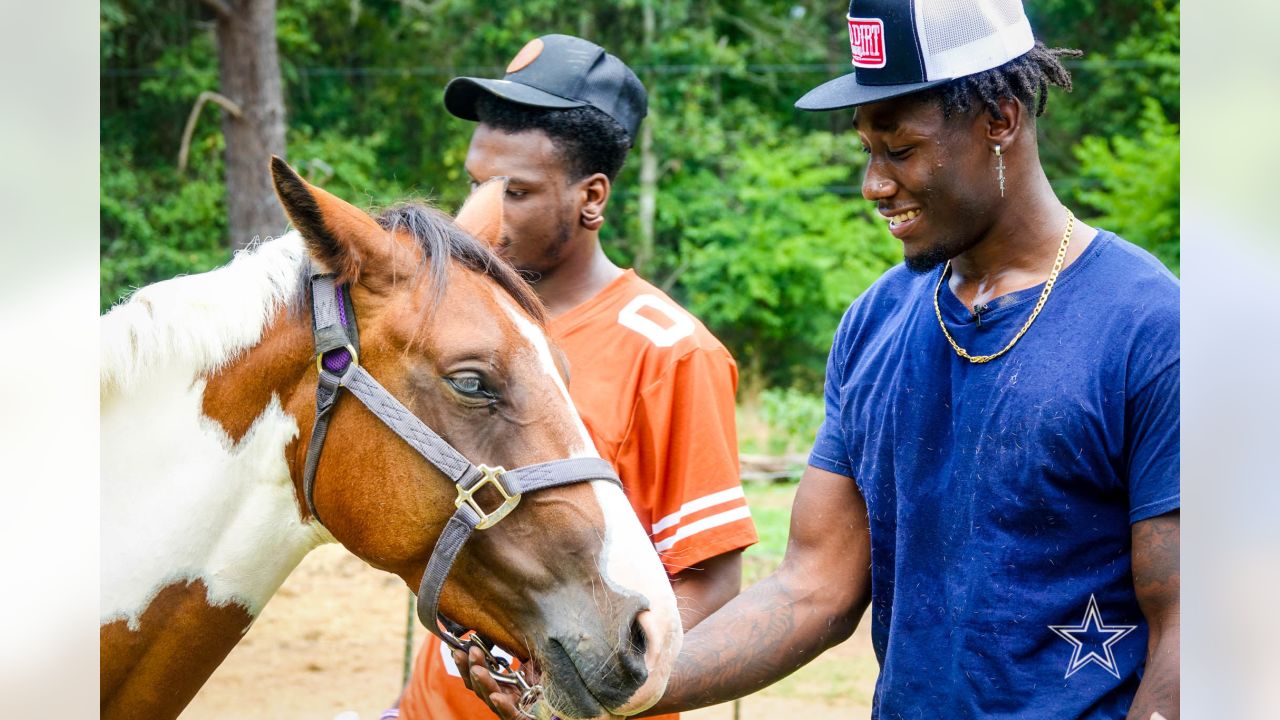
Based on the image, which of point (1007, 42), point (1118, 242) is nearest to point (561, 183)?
point (1007, 42)

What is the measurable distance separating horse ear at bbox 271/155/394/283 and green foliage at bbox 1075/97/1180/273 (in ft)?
40.3

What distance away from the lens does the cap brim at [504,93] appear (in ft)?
9.09

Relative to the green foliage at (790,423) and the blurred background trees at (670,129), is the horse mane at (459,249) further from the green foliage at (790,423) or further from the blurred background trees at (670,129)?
the blurred background trees at (670,129)

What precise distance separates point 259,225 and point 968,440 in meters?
9.97

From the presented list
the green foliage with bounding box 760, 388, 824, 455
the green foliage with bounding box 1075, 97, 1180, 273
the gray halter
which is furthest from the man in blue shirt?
the green foliage with bounding box 760, 388, 824, 455

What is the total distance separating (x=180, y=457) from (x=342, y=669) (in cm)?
679

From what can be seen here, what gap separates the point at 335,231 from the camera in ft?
6.62

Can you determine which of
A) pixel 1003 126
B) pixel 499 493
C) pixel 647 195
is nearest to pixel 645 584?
pixel 499 493

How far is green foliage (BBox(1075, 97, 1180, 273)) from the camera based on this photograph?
13.0 meters

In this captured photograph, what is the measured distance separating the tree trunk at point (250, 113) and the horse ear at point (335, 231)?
30.8 feet

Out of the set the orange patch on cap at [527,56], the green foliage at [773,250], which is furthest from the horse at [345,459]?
the green foliage at [773,250]

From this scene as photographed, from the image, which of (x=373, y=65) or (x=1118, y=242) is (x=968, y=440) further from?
(x=373, y=65)

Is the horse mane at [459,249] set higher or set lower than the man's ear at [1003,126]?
lower

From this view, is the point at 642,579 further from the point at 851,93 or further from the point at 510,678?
the point at 851,93
